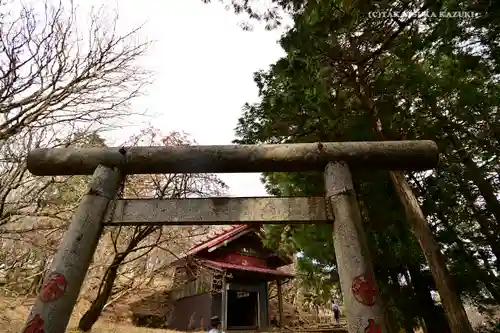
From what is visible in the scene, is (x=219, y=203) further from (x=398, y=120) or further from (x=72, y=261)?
(x=398, y=120)

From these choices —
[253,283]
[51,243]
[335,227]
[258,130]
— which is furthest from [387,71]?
[253,283]

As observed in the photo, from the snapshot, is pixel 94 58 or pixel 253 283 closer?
pixel 94 58

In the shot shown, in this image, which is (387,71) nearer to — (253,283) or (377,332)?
(377,332)

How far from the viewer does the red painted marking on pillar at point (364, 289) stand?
2660mm

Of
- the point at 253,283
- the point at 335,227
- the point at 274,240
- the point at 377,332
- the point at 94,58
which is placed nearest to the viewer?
the point at 377,332

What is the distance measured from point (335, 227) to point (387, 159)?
0.98 m

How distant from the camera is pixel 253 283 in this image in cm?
1502

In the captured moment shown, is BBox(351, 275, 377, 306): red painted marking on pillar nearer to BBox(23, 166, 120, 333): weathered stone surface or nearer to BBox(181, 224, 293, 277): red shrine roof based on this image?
BBox(23, 166, 120, 333): weathered stone surface

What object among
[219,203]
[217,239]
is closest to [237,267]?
[217,239]

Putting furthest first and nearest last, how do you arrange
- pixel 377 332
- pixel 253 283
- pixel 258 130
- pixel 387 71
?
pixel 253 283
pixel 387 71
pixel 258 130
pixel 377 332

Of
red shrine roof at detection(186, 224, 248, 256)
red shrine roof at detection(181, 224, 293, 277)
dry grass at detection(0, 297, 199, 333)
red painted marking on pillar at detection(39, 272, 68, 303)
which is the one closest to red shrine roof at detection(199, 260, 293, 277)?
red shrine roof at detection(181, 224, 293, 277)

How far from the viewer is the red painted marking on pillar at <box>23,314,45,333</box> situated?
2580 millimetres

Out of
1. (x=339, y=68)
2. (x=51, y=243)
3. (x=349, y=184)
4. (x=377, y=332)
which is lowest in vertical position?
(x=377, y=332)

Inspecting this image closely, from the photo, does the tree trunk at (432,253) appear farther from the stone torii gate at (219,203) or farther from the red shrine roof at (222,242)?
the red shrine roof at (222,242)
